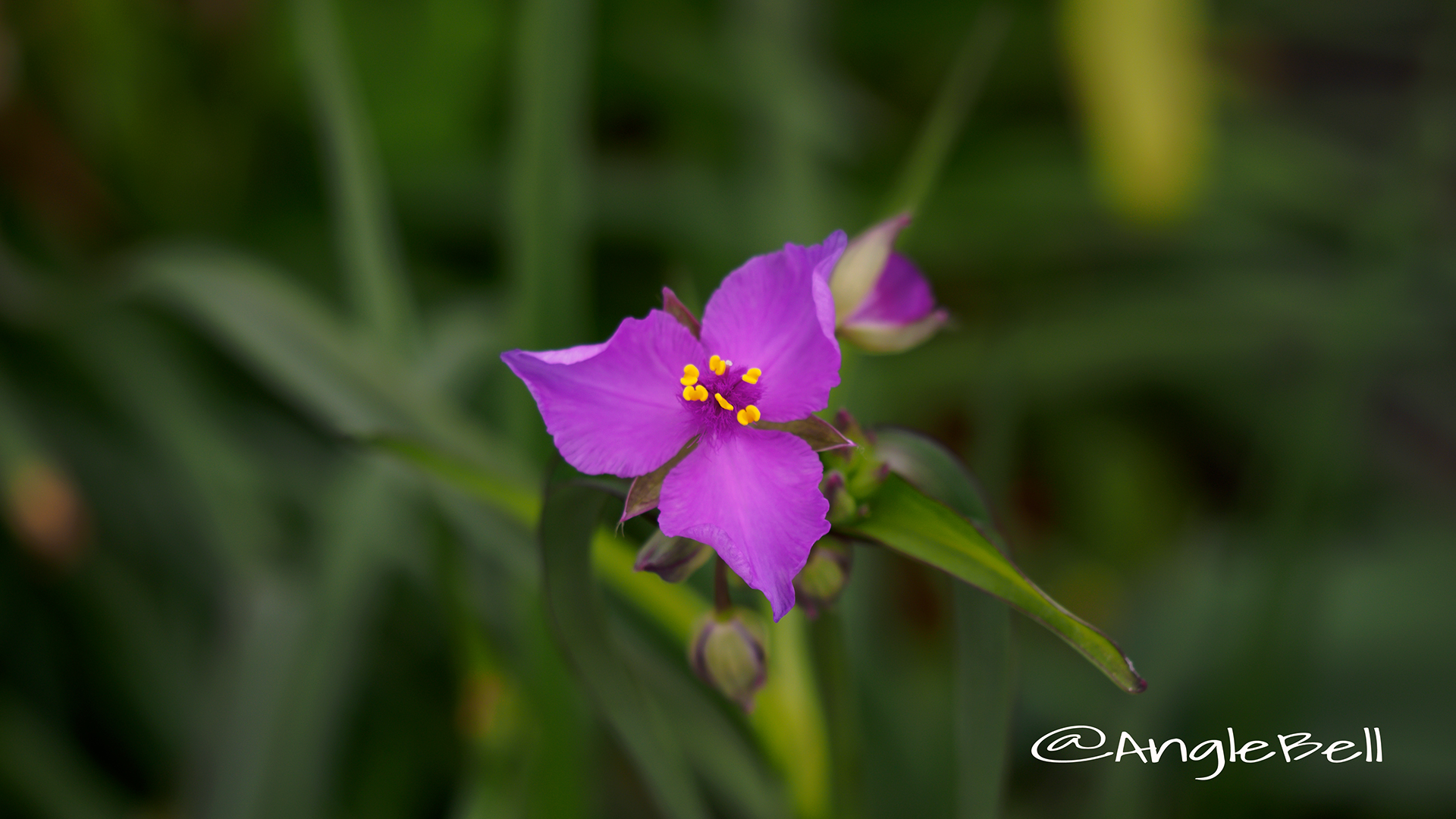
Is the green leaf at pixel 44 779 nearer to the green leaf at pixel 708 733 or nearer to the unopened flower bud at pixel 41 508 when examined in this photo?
the unopened flower bud at pixel 41 508

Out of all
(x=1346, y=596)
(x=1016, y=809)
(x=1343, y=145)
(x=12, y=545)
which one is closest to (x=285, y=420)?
(x=12, y=545)

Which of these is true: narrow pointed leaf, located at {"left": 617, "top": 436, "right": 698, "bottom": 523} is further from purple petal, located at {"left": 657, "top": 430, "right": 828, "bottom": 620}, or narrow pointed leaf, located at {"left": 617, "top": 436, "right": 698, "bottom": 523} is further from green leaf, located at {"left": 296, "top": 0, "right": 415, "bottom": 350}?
green leaf, located at {"left": 296, "top": 0, "right": 415, "bottom": 350}

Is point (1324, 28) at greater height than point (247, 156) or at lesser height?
greater

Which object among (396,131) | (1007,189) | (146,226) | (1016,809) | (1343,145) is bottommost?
(1016,809)

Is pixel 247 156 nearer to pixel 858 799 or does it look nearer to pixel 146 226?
pixel 146 226

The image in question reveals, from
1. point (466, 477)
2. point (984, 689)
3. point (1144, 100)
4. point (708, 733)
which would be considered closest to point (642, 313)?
point (1144, 100)

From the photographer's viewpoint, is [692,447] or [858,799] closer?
[692,447]
